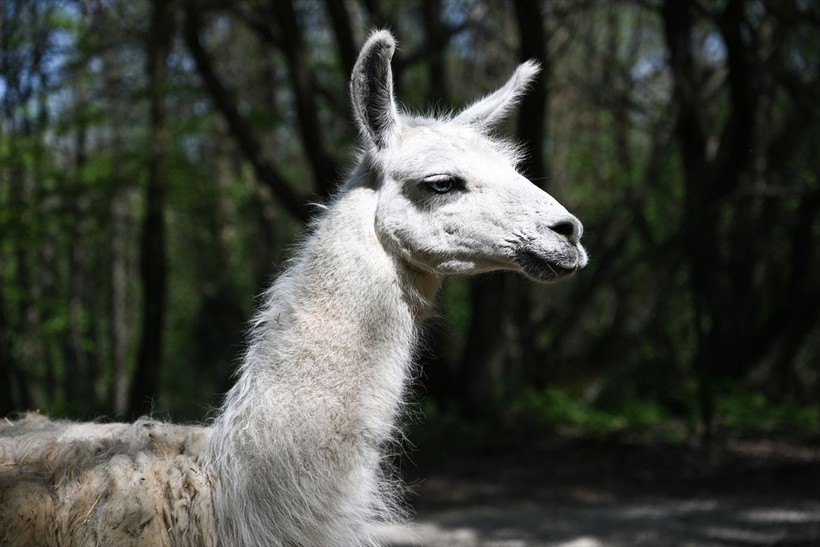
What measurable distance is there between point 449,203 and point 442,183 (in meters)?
0.07

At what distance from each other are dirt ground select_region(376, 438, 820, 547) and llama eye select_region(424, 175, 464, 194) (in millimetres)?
3159

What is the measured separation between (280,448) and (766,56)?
957 cm

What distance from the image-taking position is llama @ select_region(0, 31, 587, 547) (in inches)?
109

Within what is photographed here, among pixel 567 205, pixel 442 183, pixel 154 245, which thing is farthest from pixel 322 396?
pixel 567 205

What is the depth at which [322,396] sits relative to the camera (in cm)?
283

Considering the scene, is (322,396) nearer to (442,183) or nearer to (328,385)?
(328,385)

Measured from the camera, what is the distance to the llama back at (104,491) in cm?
269

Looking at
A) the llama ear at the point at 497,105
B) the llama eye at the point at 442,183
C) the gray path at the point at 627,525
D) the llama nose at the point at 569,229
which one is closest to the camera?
the llama nose at the point at 569,229

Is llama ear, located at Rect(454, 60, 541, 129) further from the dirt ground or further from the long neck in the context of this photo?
the dirt ground

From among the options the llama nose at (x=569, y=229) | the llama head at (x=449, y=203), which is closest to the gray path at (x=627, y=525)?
the llama head at (x=449, y=203)

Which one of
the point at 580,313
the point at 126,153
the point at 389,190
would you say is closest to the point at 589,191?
the point at 580,313

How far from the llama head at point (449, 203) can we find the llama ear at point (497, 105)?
1.12 feet

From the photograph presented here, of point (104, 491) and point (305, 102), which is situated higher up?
point (305, 102)

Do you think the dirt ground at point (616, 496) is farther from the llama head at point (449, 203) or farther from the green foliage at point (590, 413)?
the llama head at point (449, 203)
